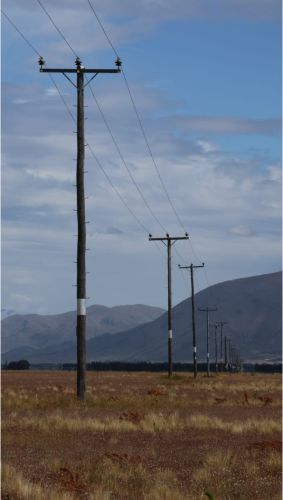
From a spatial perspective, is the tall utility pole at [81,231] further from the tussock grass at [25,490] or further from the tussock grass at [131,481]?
the tussock grass at [25,490]

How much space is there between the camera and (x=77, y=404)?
98.6 ft

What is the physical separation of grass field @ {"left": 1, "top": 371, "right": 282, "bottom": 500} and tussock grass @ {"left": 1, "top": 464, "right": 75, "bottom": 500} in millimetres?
14

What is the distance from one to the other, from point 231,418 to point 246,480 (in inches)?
508

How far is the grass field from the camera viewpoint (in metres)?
13.1

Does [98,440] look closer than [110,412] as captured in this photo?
Yes

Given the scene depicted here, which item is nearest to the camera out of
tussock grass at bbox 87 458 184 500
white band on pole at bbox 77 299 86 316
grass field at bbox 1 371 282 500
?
tussock grass at bbox 87 458 184 500

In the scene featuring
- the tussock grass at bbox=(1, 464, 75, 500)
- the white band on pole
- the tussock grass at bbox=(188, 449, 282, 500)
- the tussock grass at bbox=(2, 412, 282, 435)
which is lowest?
the tussock grass at bbox=(188, 449, 282, 500)

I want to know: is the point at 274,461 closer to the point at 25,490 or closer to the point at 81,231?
the point at 25,490

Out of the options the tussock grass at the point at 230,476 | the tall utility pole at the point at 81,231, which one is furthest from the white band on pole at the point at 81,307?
the tussock grass at the point at 230,476

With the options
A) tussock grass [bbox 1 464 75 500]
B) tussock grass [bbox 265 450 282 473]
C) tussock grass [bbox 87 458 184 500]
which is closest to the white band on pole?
tussock grass [bbox 265 450 282 473]

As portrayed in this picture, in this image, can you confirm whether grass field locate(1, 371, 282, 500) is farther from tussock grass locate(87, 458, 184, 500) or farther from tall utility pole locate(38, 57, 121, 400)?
tall utility pole locate(38, 57, 121, 400)

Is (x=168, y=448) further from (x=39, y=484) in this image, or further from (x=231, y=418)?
(x=231, y=418)

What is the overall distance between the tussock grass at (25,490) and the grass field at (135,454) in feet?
0.05

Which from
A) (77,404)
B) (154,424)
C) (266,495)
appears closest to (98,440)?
(154,424)
